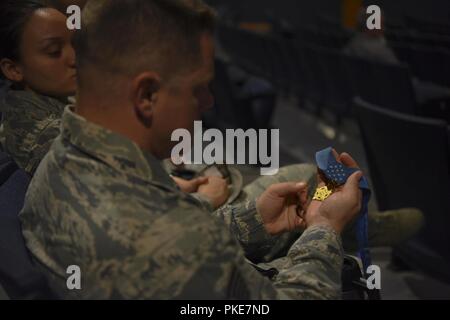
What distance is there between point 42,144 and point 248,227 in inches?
17.8

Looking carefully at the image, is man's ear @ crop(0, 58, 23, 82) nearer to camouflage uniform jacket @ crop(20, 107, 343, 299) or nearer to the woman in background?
the woman in background

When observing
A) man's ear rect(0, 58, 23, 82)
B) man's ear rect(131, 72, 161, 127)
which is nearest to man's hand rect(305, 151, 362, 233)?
man's ear rect(131, 72, 161, 127)

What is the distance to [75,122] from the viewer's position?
89 cm

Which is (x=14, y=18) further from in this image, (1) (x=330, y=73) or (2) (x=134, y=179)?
(1) (x=330, y=73)

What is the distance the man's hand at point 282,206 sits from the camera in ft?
4.05

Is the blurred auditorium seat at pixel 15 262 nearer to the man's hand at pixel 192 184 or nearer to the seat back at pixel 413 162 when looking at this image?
the man's hand at pixel 192 184

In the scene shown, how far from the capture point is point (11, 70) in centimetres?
149

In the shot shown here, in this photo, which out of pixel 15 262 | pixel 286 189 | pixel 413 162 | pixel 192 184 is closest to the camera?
pixel 15 262

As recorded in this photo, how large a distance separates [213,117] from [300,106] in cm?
240

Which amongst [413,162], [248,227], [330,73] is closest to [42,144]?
[248,227]

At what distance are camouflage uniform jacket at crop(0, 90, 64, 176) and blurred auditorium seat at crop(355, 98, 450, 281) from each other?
912mm

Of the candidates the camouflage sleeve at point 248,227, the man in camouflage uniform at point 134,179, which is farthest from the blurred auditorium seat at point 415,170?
Result: the man in camouflage uniform at point 134,179
